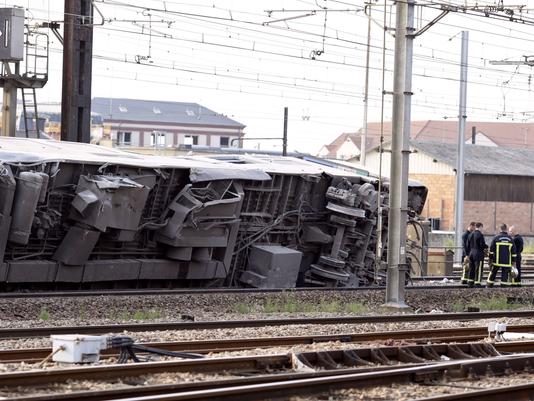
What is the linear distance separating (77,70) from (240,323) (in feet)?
44.5

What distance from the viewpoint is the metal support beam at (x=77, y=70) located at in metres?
27.7

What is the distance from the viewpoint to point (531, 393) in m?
10.3

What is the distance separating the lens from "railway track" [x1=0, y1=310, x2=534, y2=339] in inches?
577

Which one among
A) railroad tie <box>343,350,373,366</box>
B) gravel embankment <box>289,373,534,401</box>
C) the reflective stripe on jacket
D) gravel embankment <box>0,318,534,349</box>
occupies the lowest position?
gravel embankment <box>0,318,534,349</box>

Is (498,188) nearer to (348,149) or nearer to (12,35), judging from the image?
(12,35)

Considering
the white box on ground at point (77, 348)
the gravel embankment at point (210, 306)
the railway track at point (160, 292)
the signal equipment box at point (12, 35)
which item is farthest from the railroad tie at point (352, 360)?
the signal equipment box at point (12, 35)

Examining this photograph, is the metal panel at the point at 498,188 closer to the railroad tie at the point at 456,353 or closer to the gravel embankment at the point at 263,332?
the gravel embankment at the point at 263,332

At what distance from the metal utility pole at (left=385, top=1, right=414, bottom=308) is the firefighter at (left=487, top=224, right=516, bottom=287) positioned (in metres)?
7.56

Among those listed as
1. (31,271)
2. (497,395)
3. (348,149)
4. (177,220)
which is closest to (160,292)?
(177,220)

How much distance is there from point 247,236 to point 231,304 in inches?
196

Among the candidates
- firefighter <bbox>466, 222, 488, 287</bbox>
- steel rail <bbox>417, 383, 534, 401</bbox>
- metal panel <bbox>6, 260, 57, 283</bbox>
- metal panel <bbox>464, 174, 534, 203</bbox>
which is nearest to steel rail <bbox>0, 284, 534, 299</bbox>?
metal panel <bbox>6, 260, 57, 283</bbox>

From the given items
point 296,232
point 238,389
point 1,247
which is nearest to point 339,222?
point 296,232

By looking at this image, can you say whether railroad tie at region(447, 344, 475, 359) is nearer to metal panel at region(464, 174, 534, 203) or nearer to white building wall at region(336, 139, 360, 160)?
metal panel at region(464, 174, 534, 203)

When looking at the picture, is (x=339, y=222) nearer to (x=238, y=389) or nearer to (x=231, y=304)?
(x=231, y=304)
